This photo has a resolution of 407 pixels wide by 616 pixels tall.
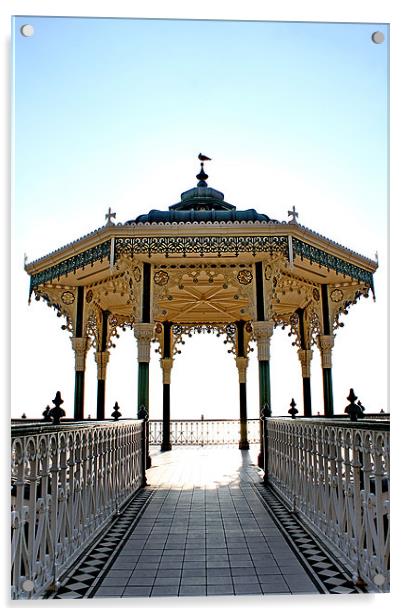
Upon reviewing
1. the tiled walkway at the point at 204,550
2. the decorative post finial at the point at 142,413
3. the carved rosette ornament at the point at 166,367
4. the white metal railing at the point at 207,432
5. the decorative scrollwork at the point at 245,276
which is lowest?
the white metal railing at the point at 207,432

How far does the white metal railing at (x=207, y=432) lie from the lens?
49.2 feet

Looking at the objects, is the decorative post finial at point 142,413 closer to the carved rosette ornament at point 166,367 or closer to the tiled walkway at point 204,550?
the tiled walkway at point 204,550

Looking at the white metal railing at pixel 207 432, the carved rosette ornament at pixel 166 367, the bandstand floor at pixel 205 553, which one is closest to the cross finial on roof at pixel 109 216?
the bandstand floor at pixel 205 553

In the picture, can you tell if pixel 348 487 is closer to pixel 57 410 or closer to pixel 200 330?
pixel 57 410

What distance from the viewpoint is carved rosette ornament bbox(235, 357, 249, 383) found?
43.3 feet

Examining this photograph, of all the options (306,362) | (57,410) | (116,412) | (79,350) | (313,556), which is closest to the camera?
(313,556)

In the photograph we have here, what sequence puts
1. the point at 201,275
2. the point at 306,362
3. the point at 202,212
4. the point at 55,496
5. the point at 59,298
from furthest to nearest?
the point at 306,362 → the point at 59,298 → the point at 201,275 → the point at 202,212 → the point at 55,496

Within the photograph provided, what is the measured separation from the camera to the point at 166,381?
1320cm

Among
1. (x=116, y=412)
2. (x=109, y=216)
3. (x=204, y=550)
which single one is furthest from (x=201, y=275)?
(x=204, y=550)

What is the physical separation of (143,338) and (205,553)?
4.61 m

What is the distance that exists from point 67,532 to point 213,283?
662 centimetres

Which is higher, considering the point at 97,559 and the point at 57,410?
the point at 57,410

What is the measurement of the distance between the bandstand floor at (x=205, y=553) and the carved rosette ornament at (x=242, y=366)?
6280mm

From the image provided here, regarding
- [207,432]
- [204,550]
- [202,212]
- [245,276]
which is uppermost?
[202,212]
